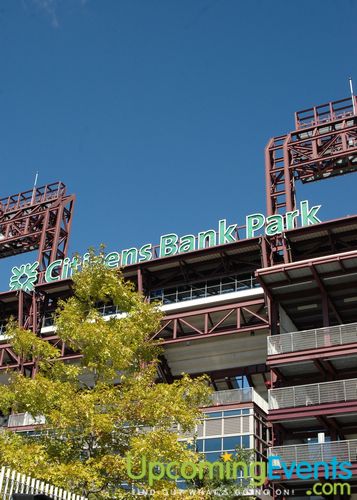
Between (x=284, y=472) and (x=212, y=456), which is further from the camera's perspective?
(x=212, y=456)

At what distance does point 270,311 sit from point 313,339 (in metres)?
4.37

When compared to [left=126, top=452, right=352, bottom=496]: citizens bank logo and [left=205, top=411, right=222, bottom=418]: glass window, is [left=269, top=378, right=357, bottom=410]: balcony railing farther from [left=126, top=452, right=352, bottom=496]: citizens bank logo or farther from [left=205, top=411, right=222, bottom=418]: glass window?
[left=126, top=452, right=352, bottom=496]: citizens bank logo

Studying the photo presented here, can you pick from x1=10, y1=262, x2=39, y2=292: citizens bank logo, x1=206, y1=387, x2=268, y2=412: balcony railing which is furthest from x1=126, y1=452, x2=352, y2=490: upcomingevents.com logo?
x1=10, y1=262, x2=39, y2=292: citizens bank logo

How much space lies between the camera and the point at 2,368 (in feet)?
155

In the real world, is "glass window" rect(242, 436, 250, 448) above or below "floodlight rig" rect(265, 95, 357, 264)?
below

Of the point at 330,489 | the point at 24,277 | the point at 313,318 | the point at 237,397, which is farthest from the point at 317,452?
the point at 24,277

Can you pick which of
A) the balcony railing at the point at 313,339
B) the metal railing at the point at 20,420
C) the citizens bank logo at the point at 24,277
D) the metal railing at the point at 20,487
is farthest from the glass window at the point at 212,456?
the citizens bank logo at the point at 24,277

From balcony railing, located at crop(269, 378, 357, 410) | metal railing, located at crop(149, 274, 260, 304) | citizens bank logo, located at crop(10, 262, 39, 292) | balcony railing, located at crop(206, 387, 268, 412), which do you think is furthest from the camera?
citizens bank logo, located at crop(10, 262, 39, 292)

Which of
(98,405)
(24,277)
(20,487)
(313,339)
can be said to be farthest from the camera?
(24,277)

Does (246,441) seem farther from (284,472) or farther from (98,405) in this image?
(98,405)

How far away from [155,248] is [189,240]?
2636mm

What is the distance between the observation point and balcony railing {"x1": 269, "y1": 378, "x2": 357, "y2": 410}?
112 feet

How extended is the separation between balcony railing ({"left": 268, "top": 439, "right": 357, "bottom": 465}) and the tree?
439 inches

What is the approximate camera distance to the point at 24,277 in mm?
52125
